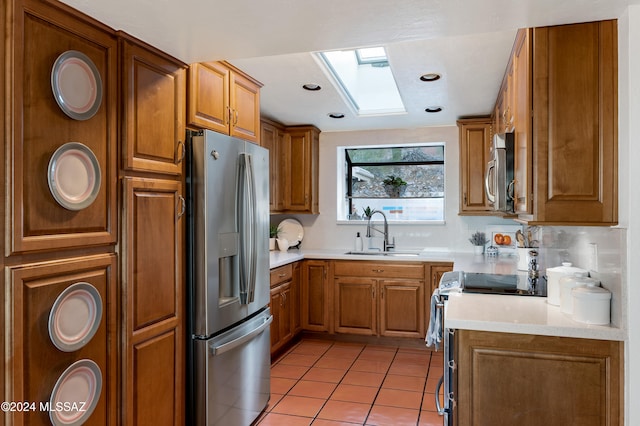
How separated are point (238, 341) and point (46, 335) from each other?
3.76 feet

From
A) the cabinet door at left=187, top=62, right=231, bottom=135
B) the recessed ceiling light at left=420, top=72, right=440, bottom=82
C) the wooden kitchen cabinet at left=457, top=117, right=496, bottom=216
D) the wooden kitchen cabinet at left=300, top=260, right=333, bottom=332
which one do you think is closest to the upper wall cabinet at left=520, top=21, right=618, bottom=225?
the recessed ceiling light at left=420, top=72, right=440, bottom=82

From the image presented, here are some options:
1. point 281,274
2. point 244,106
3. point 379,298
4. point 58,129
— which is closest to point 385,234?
point 379,298

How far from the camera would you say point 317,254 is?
15.2 feet

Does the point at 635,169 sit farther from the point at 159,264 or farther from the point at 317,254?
the point at 317,254

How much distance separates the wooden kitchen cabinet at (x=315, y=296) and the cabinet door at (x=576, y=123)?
283 cm

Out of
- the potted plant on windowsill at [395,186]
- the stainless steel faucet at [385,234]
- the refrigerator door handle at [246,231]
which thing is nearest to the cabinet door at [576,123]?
the refrigerator door handle at [246,231]

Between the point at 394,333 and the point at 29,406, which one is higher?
the point at 29,406

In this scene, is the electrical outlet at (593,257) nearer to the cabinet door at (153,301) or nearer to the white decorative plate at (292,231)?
the cabinet door at (153,301)

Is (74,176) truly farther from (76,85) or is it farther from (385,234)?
(385,234)

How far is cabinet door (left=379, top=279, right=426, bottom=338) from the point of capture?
4.29 metres

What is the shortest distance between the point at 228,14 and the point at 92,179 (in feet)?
2.73

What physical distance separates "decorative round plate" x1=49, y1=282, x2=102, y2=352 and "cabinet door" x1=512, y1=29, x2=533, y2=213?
74.0 inches

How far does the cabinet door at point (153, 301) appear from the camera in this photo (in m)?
1.92

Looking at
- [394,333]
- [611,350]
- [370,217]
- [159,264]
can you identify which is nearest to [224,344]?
[159,264]
